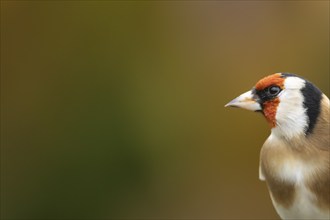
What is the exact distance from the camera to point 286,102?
1495 millimetres

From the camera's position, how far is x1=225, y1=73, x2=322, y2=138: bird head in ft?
4.84

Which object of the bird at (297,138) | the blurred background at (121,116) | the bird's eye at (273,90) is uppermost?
the bird's eye at (273,90)

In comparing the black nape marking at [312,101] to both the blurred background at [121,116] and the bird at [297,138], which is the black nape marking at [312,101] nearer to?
the bird at [297,138]

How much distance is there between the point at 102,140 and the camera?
Result: 3.58m

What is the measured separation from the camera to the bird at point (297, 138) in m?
1.49

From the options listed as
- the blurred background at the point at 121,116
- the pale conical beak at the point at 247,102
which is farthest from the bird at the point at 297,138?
the blurred background at the point at 121,116

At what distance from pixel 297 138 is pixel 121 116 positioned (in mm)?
2110

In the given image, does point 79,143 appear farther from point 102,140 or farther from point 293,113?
point 293,113


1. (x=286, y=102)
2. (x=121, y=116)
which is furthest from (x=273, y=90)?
(x=121, y=116)

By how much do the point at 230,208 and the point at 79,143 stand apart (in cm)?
81

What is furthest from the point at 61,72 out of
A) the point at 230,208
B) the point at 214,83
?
the point at 230,208

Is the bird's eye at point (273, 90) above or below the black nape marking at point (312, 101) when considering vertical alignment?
above

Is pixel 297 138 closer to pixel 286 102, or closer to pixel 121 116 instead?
pixel 286 102

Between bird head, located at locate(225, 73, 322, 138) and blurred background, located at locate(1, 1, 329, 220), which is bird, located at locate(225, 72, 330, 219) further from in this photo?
blurred background, located at locate(1, 1, 329, 220)
